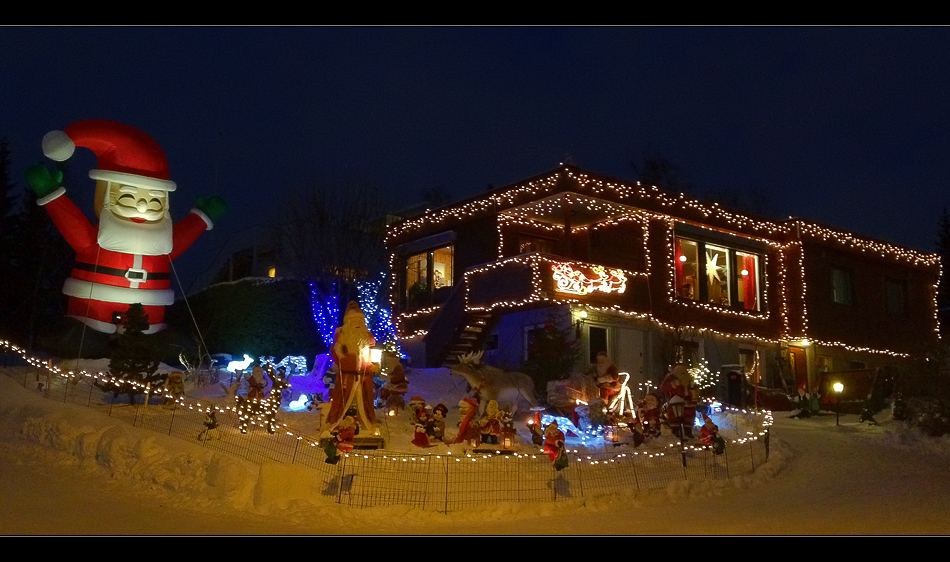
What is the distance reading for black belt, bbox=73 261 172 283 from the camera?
2272 centimetres

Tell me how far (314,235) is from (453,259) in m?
6.33

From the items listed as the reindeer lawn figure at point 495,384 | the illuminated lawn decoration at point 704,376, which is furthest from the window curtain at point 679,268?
the reindeer lawn figure at point 495,384

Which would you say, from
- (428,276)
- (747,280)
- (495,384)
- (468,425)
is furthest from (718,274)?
(468,425)

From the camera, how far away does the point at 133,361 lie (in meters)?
17.5

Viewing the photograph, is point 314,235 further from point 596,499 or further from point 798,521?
point 798,521

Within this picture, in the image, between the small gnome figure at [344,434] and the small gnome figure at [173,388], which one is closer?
the small gnome figure at [344,434]

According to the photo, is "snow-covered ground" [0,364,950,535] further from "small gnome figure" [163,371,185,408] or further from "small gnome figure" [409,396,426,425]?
Answer: "small gnome figure" [163,371,185,408]

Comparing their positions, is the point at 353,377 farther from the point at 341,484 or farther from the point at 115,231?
the point at 115,231

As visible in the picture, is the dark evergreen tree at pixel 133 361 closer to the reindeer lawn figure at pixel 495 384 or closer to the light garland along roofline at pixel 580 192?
the reindeer lawn figure at pixel 495 384

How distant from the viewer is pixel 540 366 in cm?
2136

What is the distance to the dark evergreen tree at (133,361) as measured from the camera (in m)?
17.5

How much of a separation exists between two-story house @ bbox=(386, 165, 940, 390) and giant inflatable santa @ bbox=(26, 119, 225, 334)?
24.5 feet

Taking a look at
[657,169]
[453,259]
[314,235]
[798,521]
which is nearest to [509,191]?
[453,259]

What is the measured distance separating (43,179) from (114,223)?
177 cm
